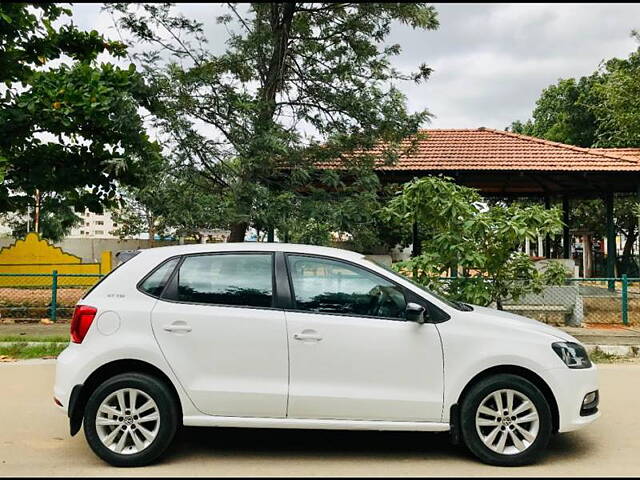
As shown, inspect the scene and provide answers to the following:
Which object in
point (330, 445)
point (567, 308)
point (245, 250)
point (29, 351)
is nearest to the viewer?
point (245, 250)

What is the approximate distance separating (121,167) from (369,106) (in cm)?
448

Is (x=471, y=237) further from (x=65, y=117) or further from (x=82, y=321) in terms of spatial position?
(x=65, y=117)

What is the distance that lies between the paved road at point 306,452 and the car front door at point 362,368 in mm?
397

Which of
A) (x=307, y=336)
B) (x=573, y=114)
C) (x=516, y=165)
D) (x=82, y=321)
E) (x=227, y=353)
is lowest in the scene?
(x=227, y=353)

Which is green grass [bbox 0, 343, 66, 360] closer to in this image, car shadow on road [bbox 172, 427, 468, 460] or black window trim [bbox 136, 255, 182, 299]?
car shadow on road [bbox 172, 427, 468, 460]

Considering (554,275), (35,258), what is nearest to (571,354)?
(554,275)

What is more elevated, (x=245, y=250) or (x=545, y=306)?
(x=245, y=250)

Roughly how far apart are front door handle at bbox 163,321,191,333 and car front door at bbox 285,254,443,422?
0.77m

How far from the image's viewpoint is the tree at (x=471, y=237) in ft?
25.2

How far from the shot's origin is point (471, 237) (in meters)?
8.04

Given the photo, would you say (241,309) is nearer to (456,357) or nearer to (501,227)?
(456,357)

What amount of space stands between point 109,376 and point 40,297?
10.0m

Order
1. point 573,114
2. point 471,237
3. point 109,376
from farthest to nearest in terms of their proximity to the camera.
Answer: point 573,114 < point 471,237 < point 109,376

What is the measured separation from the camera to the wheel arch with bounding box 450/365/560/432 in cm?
438
